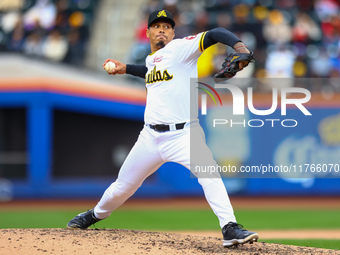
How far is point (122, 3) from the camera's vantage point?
1457 cm

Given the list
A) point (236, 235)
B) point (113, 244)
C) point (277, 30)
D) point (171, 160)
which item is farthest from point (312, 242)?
point (277, 30)

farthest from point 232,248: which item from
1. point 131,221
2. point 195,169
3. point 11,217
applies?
point 11,217

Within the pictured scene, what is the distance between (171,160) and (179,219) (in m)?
4.72

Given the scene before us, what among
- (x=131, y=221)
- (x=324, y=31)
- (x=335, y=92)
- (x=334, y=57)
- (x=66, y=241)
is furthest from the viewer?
(x=324, y=31)

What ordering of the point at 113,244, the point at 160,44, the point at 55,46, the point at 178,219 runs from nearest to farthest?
1. the point at 113,244
2. the point at 160,44
3. the point at 178,219
4. the point at 55,46

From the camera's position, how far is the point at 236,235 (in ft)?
13.8

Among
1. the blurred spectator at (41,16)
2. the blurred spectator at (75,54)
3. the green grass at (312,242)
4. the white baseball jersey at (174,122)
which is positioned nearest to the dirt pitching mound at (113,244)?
the white baseball jersey at (174,122)

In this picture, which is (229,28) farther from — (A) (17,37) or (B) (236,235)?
(B) (236,235)

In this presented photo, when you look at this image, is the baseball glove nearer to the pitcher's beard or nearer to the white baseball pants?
the white baseball pants

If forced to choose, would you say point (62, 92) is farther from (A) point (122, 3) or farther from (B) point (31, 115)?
(A) point (122, 3)

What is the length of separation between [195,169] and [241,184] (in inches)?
285

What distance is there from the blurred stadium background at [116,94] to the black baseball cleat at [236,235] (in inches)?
248

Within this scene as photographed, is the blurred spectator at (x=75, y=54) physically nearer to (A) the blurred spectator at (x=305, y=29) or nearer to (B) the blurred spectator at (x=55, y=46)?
(B) the blurred spectator at (x=55, y=46)

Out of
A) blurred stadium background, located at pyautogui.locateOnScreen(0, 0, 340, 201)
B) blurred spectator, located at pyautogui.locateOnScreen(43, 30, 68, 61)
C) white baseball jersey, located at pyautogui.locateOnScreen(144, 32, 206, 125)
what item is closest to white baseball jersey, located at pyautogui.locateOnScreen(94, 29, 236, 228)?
white baseball jersey, located at pyautogui.locateOnScreen(144, 32, 206, 125)
